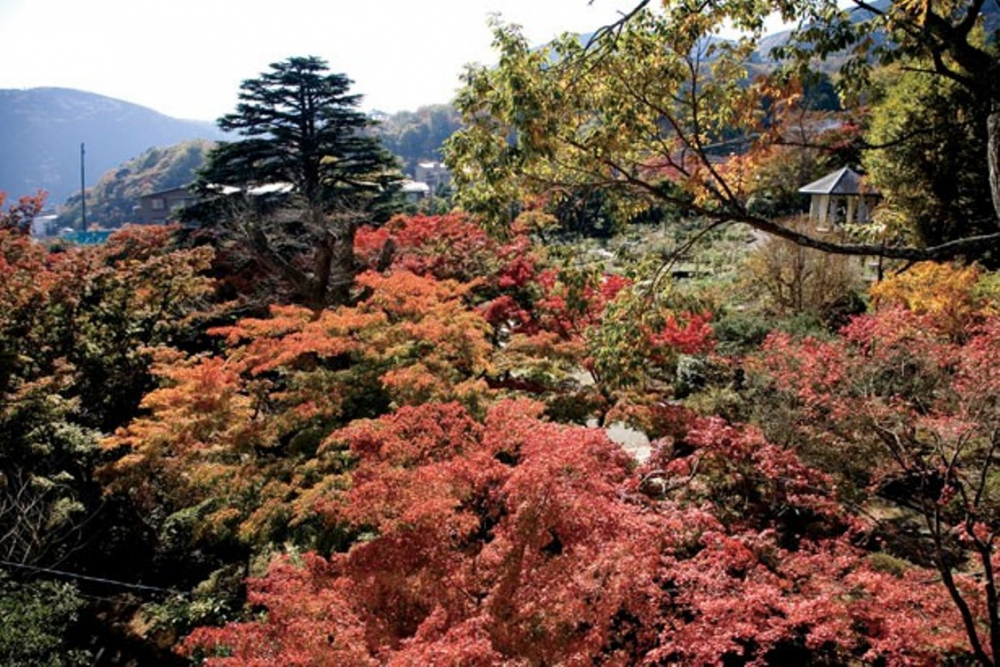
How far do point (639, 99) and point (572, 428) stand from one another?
3.58 m

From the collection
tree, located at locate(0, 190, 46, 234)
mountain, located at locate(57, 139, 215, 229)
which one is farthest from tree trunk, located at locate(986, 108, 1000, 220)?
mountain, located at locate(57, 139, 215, 229)

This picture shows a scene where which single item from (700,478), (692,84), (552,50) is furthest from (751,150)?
(700,478)

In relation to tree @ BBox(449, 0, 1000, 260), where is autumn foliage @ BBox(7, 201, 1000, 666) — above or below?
below

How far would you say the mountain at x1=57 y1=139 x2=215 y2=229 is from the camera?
9431 centimetres

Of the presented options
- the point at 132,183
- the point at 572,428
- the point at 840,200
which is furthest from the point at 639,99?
the point at 132,183

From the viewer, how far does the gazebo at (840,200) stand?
2425cm

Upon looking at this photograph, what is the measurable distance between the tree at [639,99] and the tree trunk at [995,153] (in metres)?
0.29

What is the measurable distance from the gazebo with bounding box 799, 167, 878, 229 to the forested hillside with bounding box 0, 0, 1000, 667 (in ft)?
33.2

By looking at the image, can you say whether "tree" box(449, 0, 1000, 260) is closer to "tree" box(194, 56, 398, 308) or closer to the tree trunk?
the tree trunk

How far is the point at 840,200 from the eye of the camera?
84.7 feet

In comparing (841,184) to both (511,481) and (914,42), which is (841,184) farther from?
(511,481)

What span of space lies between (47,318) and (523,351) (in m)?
8.94

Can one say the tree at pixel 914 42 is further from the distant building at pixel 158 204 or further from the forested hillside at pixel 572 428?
the distant building at pixel 158 204

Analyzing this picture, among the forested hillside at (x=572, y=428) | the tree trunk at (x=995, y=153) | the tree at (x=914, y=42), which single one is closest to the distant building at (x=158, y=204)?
the forested hillside at (x=572, y=428)
